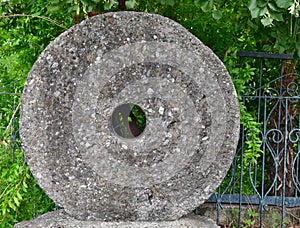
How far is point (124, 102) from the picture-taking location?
253 centimetres

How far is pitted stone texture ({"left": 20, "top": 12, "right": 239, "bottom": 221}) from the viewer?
250 cm

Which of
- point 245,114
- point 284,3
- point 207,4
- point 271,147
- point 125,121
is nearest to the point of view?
point 284,3

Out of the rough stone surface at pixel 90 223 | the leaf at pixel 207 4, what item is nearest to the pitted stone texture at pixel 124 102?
the rough stone surface at pixel 90 223

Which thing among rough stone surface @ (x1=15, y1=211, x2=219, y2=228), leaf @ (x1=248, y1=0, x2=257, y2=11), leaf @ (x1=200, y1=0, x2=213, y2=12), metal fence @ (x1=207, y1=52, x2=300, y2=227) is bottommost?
rough stone surface @ (x1=15, y1=211, x2=219, y2=228)

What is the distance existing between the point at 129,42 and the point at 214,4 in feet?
2.06

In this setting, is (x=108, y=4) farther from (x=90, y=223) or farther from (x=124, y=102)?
(x=90, y=223)

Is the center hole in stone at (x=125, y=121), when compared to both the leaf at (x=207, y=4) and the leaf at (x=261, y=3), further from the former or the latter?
the leaf at (x=261, y=3)

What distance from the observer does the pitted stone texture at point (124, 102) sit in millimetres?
2498

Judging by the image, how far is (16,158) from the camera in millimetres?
3502

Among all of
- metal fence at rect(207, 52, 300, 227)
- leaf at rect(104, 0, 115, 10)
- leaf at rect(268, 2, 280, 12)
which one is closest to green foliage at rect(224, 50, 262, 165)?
metal fence at rect(207, 52, 300, 227)

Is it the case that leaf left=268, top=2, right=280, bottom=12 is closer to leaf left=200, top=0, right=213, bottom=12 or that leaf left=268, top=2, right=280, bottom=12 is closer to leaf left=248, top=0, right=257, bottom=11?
leaf left=248, top=0, right=257, bottom=11

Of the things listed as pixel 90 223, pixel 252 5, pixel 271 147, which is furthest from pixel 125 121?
pixel 271 147

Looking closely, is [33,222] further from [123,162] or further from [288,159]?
[288,159]

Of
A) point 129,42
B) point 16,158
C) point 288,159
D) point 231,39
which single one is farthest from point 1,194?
point 288,159
